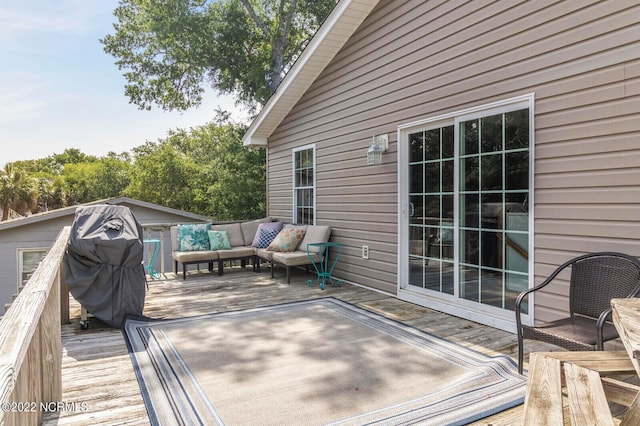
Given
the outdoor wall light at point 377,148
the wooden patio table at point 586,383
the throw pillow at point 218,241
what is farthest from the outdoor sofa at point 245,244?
the wooden patio table at point 586,383

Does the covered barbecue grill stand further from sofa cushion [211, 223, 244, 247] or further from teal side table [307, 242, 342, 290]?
sofa cushion [211, 223, 244, 247]

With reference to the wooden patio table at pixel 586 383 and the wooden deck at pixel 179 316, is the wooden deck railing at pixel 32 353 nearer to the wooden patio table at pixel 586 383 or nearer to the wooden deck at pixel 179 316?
the wooden deck at pixel 179 316

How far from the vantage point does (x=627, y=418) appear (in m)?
1.39

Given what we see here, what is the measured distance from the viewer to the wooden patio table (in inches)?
53.0

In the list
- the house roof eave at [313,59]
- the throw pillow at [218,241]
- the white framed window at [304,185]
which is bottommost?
the throw pillow at [218,241]

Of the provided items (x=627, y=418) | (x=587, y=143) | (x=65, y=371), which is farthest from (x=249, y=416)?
(x=587, y=143)

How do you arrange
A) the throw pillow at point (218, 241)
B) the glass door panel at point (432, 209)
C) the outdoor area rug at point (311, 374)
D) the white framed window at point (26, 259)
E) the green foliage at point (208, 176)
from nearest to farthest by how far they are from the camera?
the outdoor area rug at point (311, 374)
the glass door panel at point (432, 209)
the throw pillow at point (218, 241)
the white framed window at point (26, 259)
the green foliage at point (208, 176)

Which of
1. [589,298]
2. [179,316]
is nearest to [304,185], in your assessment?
[179,316]

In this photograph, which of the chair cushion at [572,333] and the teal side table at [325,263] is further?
the teal side table at [325,263]

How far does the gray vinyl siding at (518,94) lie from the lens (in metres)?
2.87

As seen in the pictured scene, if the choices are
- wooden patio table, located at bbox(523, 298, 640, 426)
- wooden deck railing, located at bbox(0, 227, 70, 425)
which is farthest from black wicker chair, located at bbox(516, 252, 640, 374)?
wooden deck railing, located at bbox(0, 227, 70, 425)

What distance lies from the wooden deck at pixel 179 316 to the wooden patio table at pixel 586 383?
571 mm

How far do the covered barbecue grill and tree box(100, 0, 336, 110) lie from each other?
29.3 feet

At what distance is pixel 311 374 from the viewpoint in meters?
2.80
